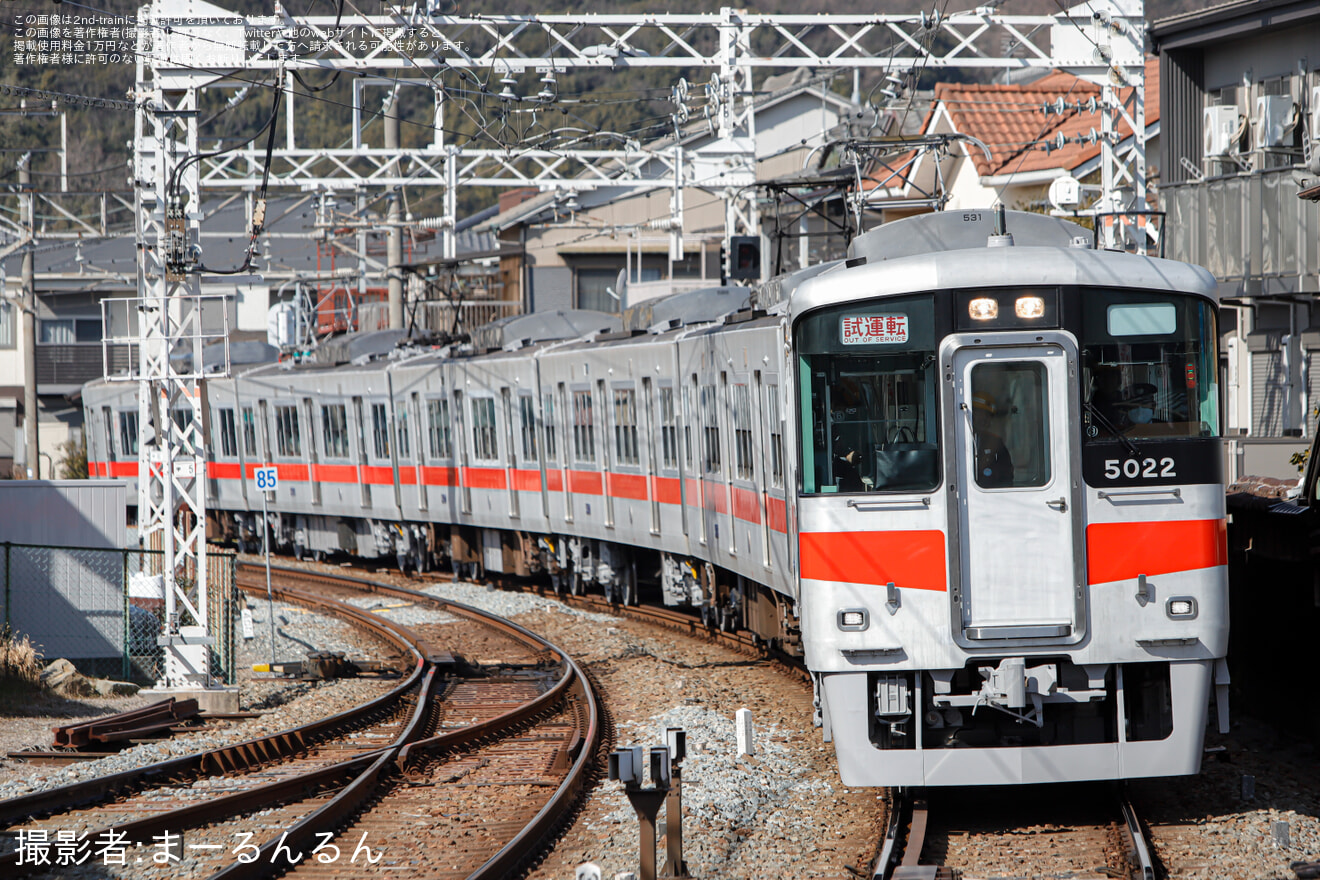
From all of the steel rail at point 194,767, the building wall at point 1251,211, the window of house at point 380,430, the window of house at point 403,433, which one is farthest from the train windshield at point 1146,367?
the window of house at point 380,430

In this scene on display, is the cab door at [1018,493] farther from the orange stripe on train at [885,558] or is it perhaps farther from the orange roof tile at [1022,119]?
the orange roof tile at [1022,119]

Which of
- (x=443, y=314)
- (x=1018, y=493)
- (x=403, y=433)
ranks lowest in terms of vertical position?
(x=1018, y=493)

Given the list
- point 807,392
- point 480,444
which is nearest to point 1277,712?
point 807,392

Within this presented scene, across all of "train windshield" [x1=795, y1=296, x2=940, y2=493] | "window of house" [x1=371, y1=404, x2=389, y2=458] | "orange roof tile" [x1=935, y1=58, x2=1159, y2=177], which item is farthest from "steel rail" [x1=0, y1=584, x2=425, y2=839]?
"orange roof tile" [x1=935, y1=58, x2=1159, y2=177]

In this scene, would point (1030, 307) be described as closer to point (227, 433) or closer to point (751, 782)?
point (751, 782)

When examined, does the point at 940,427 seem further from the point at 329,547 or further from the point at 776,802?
the point at 329,547

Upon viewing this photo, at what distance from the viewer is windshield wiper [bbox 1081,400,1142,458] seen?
23.6 ft

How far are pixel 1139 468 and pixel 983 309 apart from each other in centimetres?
100

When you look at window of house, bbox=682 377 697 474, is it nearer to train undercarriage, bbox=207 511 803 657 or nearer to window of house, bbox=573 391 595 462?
train undercarriage, bbox=207 511 803 657

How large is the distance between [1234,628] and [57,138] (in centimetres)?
6072

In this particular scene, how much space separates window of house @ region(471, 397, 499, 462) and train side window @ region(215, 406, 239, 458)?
814cm

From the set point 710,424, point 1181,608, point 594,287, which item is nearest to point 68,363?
point 594,287

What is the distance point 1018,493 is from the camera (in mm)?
7211

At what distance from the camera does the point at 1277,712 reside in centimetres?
1016
